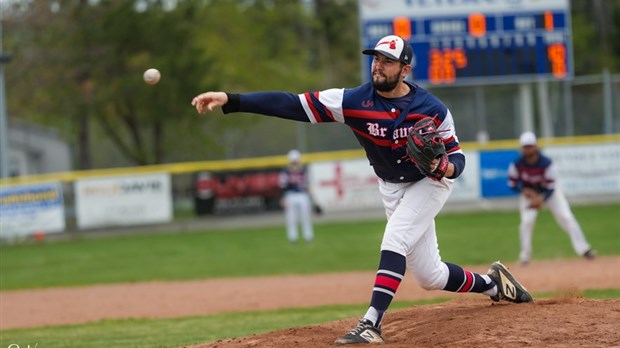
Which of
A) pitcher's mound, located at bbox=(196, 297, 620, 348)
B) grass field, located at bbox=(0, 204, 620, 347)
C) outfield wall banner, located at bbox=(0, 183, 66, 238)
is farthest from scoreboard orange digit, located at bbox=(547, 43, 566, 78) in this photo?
pitcher's mound, located at bbox=(196, 297, 620, 348)

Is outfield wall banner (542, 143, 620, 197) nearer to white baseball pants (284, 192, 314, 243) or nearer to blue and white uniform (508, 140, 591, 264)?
white baseball pants (284, 192, 314, 243)

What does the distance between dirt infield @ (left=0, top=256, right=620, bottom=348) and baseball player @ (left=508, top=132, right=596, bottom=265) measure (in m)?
0.41

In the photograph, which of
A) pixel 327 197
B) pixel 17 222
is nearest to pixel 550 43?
pixel 327 197

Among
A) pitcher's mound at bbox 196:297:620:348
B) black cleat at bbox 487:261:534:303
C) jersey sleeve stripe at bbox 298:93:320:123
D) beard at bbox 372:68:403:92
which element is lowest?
pitcher's mound at bbox 196:297:620:348

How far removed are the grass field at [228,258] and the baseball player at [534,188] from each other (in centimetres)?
113

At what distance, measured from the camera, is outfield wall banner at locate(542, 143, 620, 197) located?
22469 millimetres

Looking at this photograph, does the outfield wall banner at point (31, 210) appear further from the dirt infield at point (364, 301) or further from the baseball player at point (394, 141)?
the baseball player at point (394, 141)

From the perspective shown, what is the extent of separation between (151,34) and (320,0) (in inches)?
602

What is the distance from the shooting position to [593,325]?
589 cm

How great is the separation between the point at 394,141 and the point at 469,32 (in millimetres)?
14557

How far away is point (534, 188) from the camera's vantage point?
1337 cm

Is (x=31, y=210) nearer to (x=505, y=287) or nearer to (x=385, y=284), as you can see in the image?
(x=505, y=287)

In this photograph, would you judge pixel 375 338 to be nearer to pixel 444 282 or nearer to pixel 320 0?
pixel 444 282

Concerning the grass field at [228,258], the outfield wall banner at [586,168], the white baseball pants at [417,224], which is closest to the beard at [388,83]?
the white baseball pants at [417,224]
